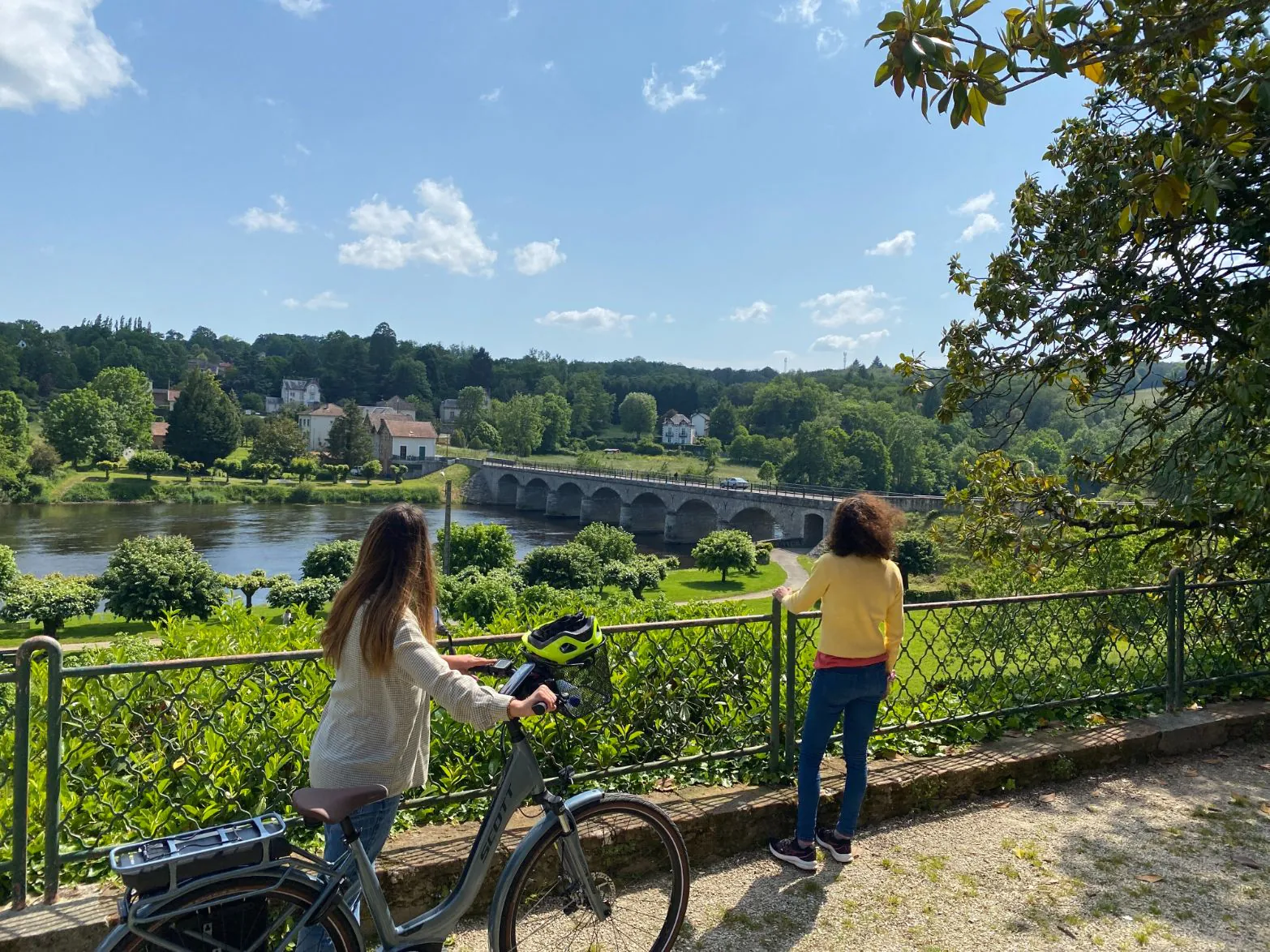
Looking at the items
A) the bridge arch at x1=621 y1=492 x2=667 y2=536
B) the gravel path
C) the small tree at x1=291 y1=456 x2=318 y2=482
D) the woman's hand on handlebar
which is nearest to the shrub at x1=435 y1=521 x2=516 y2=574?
the gravel path

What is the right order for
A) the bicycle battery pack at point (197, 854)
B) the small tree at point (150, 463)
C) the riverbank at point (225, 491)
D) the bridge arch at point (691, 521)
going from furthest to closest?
the small tree at point (150, 463), the riverbank at point (225, 491), the bridge arch at point (691, 521), the bicycle battery pack at point (197, 854)

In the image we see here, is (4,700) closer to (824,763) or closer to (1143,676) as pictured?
(824,763)

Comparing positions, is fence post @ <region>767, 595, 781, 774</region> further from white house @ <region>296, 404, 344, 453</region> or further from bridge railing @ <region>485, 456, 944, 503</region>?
white house @ <region>296, 404, 344, 453</region>

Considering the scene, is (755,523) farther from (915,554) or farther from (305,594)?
(305,594)

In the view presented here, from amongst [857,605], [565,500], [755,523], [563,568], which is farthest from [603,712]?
[565,500]

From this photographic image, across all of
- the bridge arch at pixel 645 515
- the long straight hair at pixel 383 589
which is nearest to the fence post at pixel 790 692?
the long straight hair at pixel 383 589

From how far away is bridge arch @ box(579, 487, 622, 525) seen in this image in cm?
6697

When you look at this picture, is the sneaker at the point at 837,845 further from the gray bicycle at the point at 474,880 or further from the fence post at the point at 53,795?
the fence post at the point at 53,795

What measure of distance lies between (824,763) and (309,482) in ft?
233

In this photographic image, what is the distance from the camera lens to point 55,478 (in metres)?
61.6

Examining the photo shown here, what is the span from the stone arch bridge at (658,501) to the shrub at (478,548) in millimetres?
24049

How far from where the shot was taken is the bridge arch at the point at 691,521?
2372 inches

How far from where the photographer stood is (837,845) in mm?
3723

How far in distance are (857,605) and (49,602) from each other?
2339 centimetres
